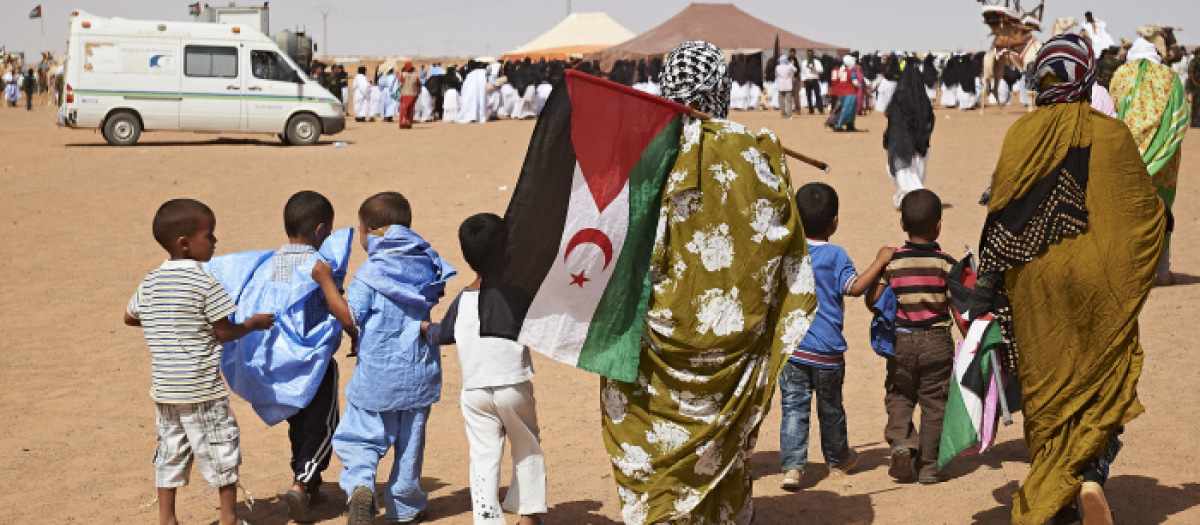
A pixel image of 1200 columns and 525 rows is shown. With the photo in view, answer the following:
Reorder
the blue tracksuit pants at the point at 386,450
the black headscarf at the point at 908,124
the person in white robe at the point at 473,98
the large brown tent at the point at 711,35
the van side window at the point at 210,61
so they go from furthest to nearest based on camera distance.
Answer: the large brown tent at the point at 711,35 → the person in white robe at the point at 473,98 → the van side window at the point at 210,61 → the black headscarf at the point at 908,124 → the blue tracksuit pants at the point at 386,450

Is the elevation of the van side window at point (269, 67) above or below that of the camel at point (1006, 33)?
below

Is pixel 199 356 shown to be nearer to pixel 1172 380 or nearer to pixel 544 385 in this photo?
pixel 544 385

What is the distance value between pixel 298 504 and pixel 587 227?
188 cm

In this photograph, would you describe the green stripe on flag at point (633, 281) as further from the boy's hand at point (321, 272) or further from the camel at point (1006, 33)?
the camel at point (1006, 33)

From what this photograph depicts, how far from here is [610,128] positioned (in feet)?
12.4

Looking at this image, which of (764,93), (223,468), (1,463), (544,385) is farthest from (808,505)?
(764,93)

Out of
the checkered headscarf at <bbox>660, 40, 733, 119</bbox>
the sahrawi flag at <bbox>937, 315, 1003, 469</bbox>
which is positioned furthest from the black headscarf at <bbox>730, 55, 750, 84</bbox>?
the checkered headscarf at <bbox>660, 40, 733, 119</bbox>

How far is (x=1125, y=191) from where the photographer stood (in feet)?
13.3

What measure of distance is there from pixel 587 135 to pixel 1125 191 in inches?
75.4

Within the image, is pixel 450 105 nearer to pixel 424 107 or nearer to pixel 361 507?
pixel 424 107

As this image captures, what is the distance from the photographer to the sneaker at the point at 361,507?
4.47m

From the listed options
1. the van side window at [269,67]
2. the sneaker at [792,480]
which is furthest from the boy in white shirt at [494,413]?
the van side window at [269,67]

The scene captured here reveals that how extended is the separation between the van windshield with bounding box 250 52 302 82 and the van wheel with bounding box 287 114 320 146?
2.52ft

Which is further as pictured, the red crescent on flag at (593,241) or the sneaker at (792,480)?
the sneaker at (792,480)
